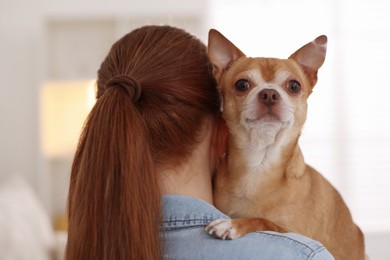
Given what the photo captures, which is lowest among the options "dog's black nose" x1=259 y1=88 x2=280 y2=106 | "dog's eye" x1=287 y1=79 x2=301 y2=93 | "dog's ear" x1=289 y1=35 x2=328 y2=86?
"dog's black nose" x1=259 y1=88 x2=280 y2=106

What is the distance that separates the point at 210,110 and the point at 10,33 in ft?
10.7

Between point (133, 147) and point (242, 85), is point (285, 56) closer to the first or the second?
point (242, 85)

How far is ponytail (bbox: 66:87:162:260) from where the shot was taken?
0.95m

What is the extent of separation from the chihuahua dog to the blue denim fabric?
239mm

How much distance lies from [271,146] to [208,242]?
419 millimetres

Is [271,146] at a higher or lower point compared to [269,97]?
lower

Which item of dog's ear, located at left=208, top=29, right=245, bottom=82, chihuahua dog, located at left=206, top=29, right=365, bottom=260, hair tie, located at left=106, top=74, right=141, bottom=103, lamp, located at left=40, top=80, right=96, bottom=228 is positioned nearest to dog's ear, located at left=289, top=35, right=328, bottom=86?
chihuahua dog, located at left=206, top=29, right=365, bottom=260

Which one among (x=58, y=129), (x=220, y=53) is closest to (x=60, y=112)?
(x=58, y=129)

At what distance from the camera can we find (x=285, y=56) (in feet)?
12.9

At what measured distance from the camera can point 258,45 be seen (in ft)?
13.1

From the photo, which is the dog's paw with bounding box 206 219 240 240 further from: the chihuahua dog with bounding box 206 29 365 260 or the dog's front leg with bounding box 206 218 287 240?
the chihuahua dog with bounding box 206 29 365 260

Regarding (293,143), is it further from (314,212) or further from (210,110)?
(210,110)

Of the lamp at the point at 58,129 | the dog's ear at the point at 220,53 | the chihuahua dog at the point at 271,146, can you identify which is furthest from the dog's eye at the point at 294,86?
the lamp at the point at 58,129

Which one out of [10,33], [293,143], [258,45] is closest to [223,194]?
[293,143]
